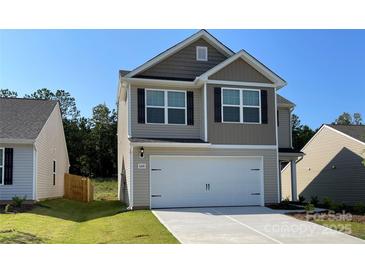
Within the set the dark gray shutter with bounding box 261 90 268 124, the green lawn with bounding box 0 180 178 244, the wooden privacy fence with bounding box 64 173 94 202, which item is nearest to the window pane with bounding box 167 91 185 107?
the dark gray shutter with bounding box 261 90 268 124

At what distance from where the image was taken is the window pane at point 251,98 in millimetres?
17297

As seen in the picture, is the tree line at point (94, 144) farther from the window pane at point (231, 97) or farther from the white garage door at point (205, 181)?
the window pane at point (231, 97)

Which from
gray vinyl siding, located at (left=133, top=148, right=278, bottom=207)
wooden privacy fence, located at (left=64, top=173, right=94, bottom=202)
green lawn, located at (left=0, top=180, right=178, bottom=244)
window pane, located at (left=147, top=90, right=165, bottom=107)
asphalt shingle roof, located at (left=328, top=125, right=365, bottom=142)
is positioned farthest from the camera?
wooden privacy fence, located at (left=64, top=173, right=94, bottom=202)

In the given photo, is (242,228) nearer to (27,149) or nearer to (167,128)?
(167,128)

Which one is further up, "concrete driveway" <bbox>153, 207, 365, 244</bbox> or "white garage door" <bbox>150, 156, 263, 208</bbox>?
"white garage door" <bbox>150, 156, 263, 208</bbox>

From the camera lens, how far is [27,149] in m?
17.6

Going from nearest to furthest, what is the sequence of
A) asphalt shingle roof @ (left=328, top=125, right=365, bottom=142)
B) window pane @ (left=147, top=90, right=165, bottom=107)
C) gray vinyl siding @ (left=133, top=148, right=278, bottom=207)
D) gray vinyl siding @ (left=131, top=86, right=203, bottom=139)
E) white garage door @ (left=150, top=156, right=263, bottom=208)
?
gray vinyl siding @ (left=133, top=148, right=278, bottom=207) < white garage door @ (left=150, top=156, right=263, bottom=208) < gray vinyl siding @ (left=131, top=86, right=203, bottom=139) < window pane @ (left=147, top=90, right=165, bottom=107) < asphalt shingle roof @ (left=328, top=125, right=365, bottom=142)

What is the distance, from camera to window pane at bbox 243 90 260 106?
17.3m

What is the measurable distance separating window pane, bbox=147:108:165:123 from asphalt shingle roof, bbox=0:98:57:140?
542 cm

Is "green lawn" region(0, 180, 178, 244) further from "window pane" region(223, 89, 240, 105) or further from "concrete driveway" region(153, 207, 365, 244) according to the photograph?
"window pane" region(223, 89, 240, 105)

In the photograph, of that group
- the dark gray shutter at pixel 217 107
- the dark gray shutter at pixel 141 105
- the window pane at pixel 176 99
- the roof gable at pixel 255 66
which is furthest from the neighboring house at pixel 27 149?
the roof gable at pixel 255 66

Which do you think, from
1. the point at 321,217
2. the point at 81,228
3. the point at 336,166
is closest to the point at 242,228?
the point at 321,217
